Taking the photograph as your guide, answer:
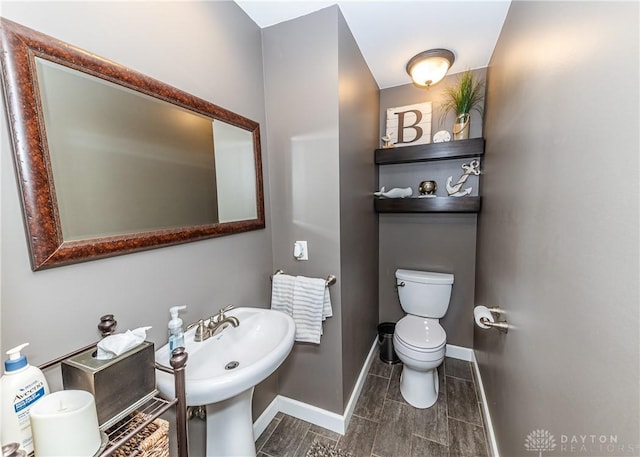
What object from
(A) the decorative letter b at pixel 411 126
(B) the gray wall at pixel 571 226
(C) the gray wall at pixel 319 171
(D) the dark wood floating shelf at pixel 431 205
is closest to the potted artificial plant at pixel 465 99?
(A) the decorative letter b at pixel 411 126

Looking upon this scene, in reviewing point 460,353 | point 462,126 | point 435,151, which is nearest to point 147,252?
point 435,151

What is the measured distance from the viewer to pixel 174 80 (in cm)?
102

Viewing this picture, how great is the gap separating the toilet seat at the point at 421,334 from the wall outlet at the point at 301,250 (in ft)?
3.13

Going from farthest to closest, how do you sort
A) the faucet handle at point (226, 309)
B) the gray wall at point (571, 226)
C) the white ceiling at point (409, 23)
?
the white ceiling at point (409, 23)
the faucet handle at point (226, 309)
the gray wall at point (571, 226)

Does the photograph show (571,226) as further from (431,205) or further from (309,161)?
(431,205)

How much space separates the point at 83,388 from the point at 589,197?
4.33 feet

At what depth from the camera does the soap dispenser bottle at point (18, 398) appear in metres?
0.52

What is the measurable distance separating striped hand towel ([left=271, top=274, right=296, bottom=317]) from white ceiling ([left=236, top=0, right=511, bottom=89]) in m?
1.49

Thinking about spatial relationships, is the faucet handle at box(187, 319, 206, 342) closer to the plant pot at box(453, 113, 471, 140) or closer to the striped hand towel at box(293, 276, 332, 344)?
the striped hand towel at box(293, 276, 332, 344)

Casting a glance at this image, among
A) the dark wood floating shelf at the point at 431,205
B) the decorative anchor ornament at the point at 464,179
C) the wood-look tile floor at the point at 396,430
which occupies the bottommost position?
the wood-look tile floor at the point at 396,430

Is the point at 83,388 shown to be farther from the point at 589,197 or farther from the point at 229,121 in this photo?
the point at 589,197

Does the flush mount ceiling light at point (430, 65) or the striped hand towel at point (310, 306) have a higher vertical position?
the flush mount ceiling light at point (430, 65)

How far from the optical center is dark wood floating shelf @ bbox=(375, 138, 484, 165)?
74.0 inches

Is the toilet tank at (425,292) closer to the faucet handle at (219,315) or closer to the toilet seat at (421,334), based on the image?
the toilet seat at (421,334)
